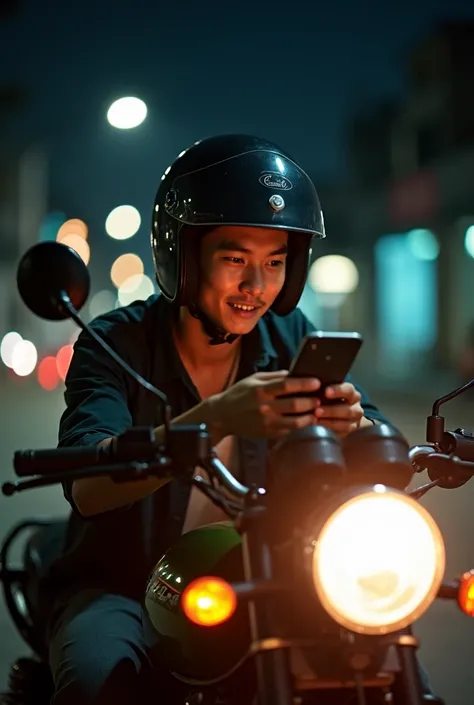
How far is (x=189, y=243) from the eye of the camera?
3156mm

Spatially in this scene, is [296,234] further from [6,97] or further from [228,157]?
[6,97]

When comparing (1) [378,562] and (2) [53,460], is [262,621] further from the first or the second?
(2) [53,460]

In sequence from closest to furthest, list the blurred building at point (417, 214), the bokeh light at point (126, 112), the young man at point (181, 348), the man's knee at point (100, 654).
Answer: the man's knee at point (100, 654) → the young man at point (181, 348) → the bokeh light at point (126, 112) → the blurred building at point (417, 214)

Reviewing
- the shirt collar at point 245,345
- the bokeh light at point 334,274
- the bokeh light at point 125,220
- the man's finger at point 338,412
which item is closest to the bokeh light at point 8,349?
the bokeh light at point 334,274

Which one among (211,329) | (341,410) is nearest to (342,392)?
(341,410)

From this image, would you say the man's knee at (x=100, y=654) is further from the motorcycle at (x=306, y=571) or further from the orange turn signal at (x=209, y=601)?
the orange turn signal at (x=209, y=601)

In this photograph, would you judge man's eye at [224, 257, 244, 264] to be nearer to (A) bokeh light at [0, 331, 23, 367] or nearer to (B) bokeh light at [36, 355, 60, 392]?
(B) bokeh light at [36, 355, 60, 392]

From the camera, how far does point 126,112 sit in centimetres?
394

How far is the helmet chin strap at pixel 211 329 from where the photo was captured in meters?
3.13

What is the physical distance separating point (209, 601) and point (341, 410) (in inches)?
16.7

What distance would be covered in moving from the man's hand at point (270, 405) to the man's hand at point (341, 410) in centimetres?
2

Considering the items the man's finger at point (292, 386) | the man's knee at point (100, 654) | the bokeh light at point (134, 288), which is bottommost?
the man's knee at point (100, 654)

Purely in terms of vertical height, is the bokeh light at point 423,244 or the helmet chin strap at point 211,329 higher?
the bokeh light at point 423,244

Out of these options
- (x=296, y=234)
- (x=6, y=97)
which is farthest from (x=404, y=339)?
(x=296, y=234)
